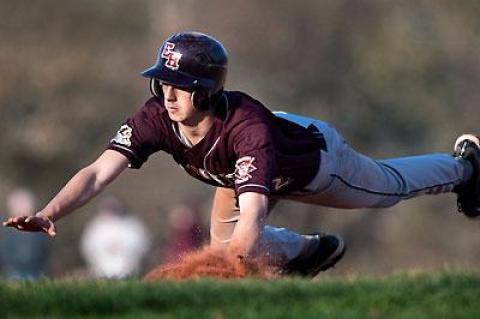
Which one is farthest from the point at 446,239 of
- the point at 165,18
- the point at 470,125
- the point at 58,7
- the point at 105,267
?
the point at 105,267

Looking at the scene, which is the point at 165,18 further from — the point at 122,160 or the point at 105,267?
the point at 122,160

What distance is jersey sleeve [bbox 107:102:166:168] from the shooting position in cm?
1092

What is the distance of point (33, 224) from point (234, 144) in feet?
4.32

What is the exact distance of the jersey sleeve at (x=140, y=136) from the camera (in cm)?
1092

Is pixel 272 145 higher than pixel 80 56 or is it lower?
lower

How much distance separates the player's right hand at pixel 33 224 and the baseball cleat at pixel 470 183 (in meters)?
3.63

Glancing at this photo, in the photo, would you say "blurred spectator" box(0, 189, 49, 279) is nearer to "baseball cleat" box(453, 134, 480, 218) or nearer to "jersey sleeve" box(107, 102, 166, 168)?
"baseball cleat" box(453, 134, 480, 218)

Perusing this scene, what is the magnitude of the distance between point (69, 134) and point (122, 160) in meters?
25.1

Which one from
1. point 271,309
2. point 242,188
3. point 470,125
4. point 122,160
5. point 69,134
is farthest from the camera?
point 69,134

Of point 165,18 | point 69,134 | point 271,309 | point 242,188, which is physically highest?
point 165,18

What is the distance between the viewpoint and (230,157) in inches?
423

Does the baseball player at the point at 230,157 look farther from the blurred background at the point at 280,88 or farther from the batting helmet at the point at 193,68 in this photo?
the blurred background at the point at 280,88

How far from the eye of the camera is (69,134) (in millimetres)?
35875

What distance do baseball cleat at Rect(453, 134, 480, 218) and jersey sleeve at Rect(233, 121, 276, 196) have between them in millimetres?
2703
